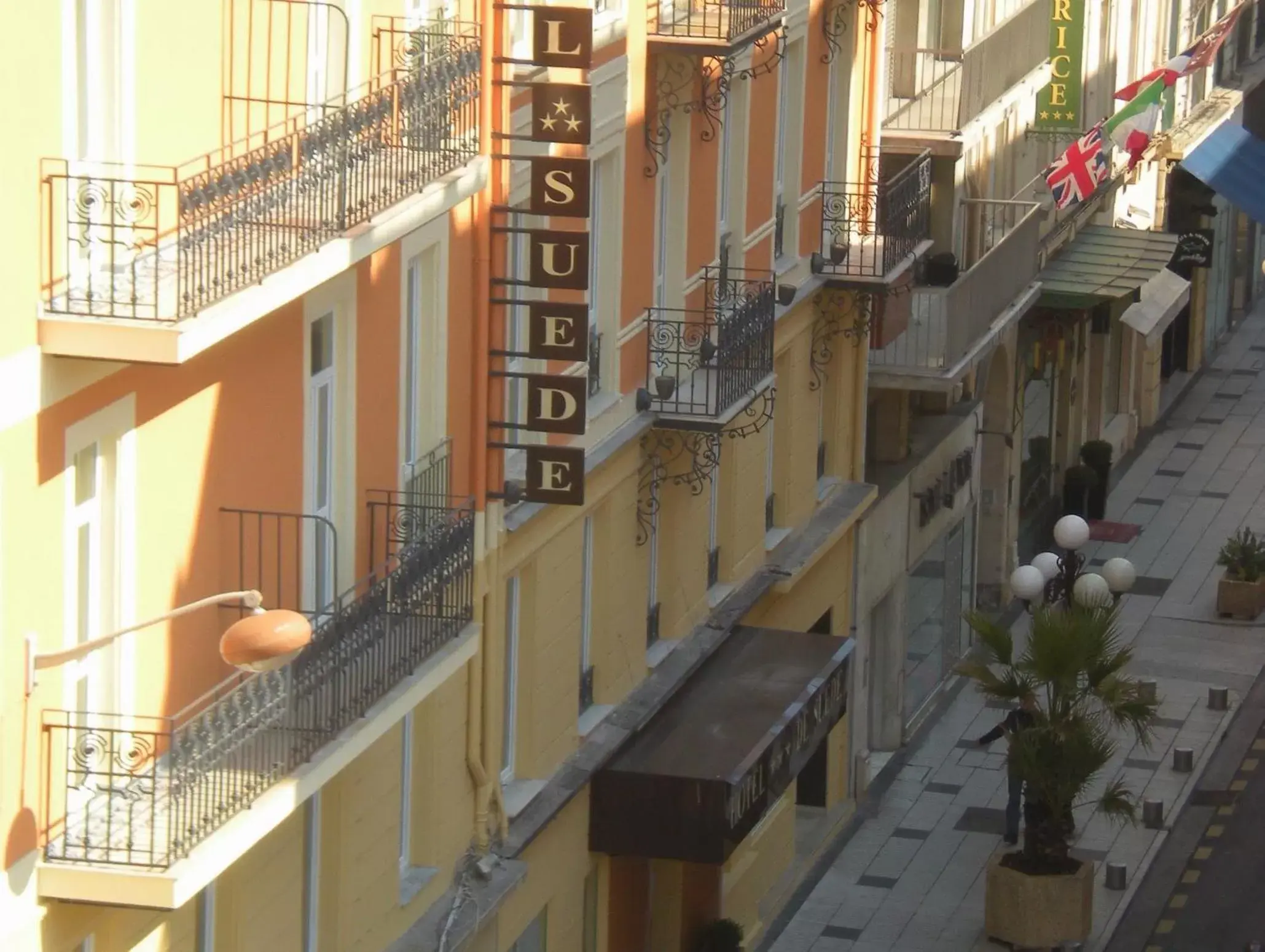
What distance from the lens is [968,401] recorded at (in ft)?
132

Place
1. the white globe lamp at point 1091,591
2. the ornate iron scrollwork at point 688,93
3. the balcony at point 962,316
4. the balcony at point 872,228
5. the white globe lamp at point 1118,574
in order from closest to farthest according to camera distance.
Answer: the ornate iron scrollwork at point 688,93 → the white globe lamp at point 1091,591 → the balcony at point 872,228 → the white globe lamp at point 1118,574 → the balcony at point 962,316

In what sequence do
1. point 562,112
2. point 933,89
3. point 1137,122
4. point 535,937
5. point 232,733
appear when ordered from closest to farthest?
point 232,733 → point 562,112 → point 535,937 → point 933,89 → point 1137,122

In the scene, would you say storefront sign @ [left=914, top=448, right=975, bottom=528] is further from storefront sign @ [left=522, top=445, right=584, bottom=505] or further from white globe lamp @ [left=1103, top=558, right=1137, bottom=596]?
storefront sign @ [left=522, top=445, right=584, bottom=505]

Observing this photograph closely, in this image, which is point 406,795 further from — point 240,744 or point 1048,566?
point 1048,566

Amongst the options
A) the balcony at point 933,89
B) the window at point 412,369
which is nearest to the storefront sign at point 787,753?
the window at point 412,369

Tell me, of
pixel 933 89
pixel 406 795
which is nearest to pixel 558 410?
pixel 406 795

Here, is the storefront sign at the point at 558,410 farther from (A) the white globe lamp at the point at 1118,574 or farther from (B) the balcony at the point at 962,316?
(B) the balcony at the point at 962,316

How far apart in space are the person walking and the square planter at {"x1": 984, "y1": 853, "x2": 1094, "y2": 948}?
1046 mm

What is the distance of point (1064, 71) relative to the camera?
4419 cm

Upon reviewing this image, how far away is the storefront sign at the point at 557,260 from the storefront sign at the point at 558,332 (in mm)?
205

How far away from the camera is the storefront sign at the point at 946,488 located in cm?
3728

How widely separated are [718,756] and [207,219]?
11.5 metres

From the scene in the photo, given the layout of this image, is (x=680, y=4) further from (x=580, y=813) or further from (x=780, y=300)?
(x=580, y=813)

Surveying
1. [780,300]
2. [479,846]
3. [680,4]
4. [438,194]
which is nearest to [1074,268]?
[780,300]
